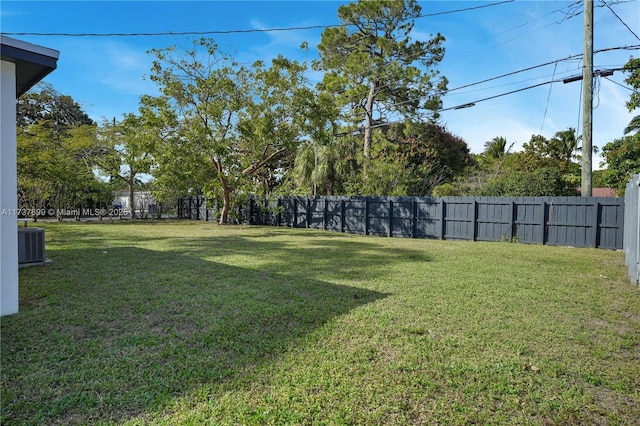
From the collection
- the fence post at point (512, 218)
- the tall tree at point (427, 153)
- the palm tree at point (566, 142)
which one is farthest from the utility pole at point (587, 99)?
the palm tree at point (566, 142)

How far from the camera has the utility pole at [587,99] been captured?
10695 millimetres

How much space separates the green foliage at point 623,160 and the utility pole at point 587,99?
3.32 meters

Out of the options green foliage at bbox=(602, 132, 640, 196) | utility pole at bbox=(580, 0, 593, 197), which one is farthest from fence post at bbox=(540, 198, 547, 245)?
green foliage at bbox=(602, 132, 640, 196)

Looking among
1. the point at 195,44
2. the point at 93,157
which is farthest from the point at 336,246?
the point at 93,157

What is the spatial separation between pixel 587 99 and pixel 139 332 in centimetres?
1268

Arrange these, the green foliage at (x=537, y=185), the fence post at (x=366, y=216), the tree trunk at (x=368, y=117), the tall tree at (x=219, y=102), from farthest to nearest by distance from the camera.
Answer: the tree trunk at (x=368, y=117) → the tall tree at (x=219, y=102) → the fence post at (x=366, y=216) → the green foliage at (x=537, y=185)

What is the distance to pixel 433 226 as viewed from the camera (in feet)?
44.2

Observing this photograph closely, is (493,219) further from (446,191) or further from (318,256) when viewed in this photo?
(318,256)

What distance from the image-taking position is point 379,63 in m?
19.7

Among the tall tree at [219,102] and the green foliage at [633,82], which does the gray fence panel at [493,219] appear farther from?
the tall tree at [219,102]

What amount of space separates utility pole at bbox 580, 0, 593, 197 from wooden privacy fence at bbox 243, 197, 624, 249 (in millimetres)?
777

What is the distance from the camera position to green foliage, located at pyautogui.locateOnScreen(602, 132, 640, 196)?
12.7 metres

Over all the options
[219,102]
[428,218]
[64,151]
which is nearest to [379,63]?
[219,102]

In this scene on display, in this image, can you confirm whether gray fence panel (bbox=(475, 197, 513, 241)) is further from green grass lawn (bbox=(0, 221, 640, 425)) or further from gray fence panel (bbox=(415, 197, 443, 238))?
green grass lawn (bbox=(0, 221, 640, 425))
